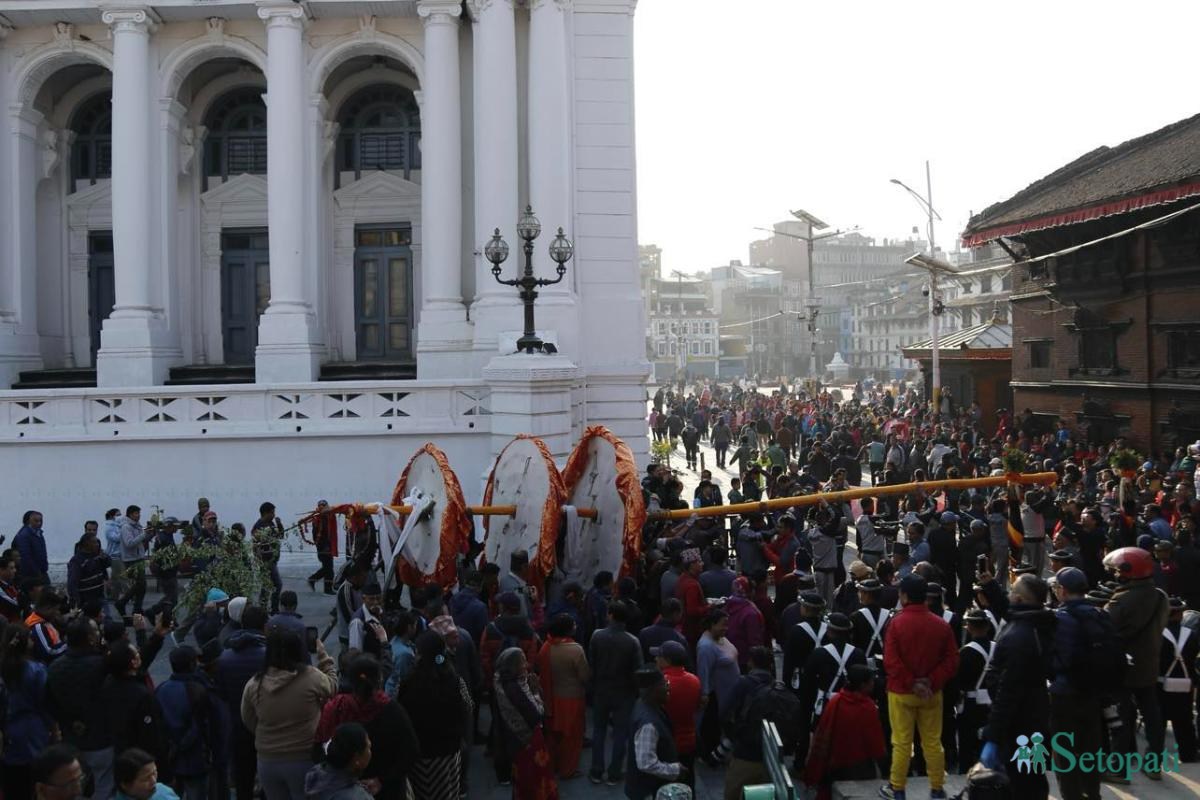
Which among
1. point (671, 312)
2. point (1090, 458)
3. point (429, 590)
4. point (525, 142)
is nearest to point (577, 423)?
point (525, 142)

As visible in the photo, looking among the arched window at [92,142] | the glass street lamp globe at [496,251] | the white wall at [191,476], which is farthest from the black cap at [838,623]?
the arched window at [92,142]

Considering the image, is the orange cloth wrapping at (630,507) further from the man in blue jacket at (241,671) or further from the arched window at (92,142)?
the arched window at (92,142)

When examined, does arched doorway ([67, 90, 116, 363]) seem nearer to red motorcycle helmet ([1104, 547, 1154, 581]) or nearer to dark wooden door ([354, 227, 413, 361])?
dark wooden door ([354, 227, 413, 361])

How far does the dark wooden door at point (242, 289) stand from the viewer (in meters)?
27.5

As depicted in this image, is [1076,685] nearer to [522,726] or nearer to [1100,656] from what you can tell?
[1100,656]

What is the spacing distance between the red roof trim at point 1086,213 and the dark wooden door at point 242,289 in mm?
20625

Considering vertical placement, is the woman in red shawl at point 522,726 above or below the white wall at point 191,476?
below

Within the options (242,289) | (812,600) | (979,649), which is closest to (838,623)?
(812,600)

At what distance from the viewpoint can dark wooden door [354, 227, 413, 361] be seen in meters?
27.5

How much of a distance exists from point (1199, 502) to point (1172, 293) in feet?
39.9

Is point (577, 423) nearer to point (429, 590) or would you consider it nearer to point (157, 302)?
point (157, 302)

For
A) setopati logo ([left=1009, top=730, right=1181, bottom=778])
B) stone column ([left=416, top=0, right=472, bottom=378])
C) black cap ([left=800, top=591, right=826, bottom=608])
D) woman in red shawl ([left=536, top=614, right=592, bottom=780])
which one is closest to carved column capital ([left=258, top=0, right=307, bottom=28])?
stone column ([left=416, top=0, right=472, bottom=378])

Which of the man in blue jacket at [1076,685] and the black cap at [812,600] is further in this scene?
the black cap at [812,600]

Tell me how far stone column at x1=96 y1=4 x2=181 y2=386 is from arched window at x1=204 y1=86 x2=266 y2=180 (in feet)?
13.5
